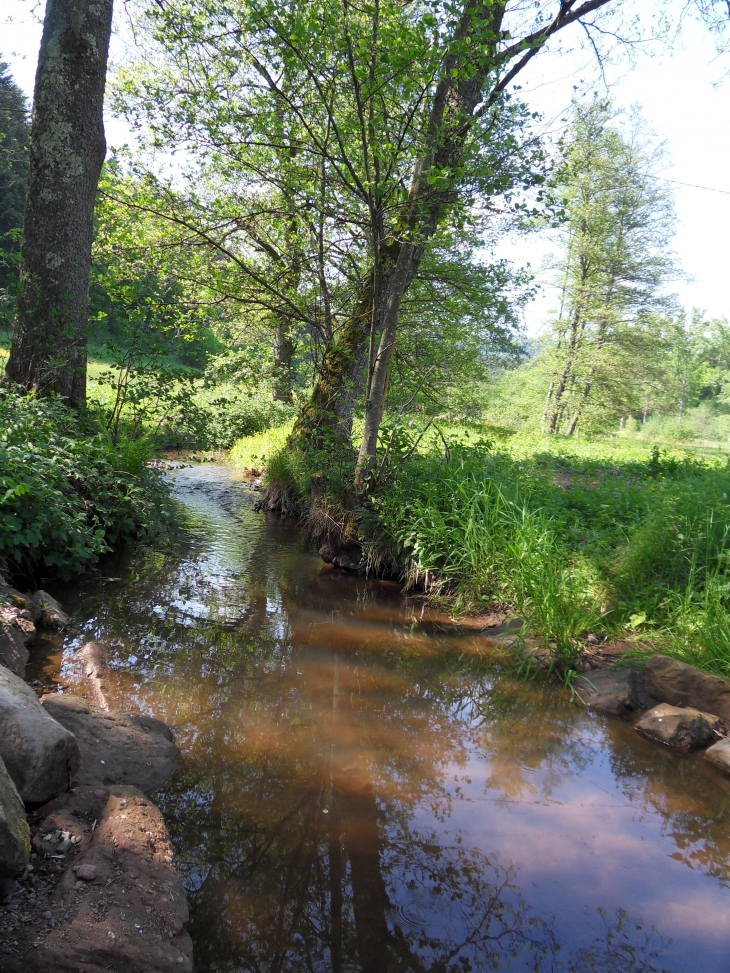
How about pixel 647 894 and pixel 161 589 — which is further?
pixel 161 589

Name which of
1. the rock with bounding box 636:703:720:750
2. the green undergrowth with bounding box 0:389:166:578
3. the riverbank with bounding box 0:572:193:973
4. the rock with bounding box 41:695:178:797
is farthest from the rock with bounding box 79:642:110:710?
the rock with bounding box 636:703:720:750

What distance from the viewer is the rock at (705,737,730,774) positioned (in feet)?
13.0

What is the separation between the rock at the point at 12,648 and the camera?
365 cm

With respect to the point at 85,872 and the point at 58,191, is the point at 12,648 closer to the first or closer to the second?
the point at 85,872

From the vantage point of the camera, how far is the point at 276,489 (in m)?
9.86

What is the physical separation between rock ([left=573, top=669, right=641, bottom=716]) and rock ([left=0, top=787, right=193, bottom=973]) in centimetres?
328

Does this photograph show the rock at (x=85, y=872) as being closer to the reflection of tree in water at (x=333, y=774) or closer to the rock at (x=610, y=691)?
the reflection of tree in water at (x=333, y=774)

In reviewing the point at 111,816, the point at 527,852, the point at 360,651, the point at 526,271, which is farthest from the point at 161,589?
the point at 526,271

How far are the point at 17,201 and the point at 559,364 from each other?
75.5 ft

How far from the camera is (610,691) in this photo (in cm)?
473

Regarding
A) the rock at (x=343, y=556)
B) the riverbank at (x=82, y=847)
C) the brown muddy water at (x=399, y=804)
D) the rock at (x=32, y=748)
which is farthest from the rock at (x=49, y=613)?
the rock at (x=343, y=556)

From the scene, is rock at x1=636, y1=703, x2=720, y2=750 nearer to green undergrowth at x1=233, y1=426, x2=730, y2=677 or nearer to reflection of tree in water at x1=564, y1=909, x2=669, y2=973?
green undergrowth at x1=233, y1=426, x2=730, y2=677

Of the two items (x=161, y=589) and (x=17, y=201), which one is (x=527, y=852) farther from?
(x=17, y=201)

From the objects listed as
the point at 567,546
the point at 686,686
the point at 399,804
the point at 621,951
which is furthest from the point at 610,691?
the point at 621,951
